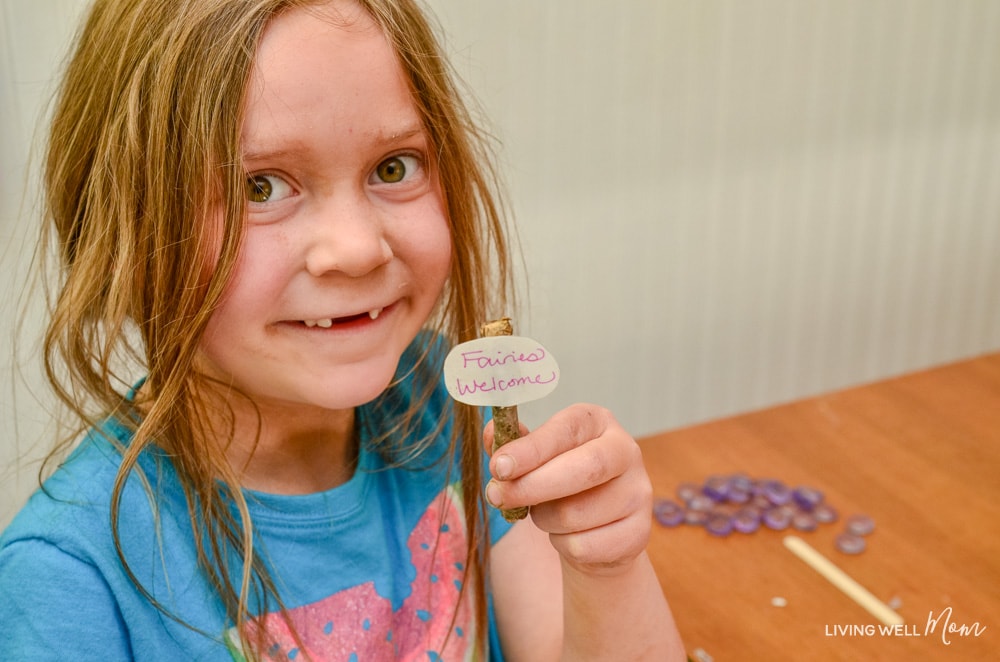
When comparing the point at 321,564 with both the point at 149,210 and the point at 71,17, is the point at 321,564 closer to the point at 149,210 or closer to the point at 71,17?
the point at 149,210

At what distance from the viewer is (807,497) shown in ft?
3.76

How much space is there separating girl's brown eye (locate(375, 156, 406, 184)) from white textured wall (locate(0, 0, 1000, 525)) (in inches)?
28.3

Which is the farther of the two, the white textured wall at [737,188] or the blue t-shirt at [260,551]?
the white textured wall at [737,188]

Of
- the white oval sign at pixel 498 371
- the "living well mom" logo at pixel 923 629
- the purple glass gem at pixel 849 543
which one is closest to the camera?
the white oval sign at pixel 498 371

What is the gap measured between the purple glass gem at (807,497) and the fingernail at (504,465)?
57cm

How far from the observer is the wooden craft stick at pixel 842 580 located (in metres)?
0.97

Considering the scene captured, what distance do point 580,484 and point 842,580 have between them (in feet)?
1.43

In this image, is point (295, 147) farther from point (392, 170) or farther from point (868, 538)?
point (868, 538)

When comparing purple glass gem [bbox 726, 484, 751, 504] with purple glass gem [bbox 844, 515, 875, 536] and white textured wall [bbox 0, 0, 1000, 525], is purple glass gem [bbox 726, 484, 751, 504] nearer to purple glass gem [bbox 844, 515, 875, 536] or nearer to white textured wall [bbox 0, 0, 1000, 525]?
purple glass gem [bbox 844, 515, 875, 536]

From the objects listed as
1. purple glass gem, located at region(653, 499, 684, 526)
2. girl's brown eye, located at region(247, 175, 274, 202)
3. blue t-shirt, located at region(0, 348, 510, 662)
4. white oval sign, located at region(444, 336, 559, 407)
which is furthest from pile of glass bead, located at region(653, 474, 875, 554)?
girl's brown eye, located at region(247, 175, 274, 202)

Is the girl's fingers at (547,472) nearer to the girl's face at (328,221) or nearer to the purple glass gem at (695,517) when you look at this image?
the girl's face at (328,221)

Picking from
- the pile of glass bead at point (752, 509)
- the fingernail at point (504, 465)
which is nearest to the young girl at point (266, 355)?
the fingernail at point (504, 465)

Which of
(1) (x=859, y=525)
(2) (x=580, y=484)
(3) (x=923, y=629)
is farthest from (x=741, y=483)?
(2) (x=580, y=484)

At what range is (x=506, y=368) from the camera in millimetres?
673
